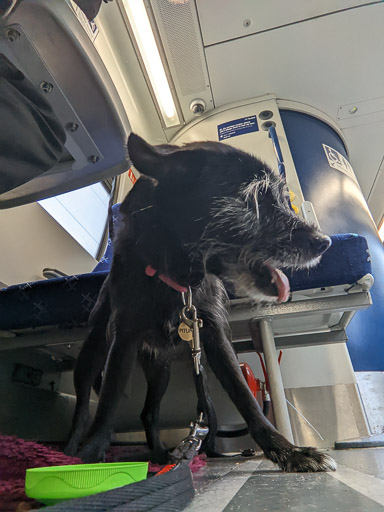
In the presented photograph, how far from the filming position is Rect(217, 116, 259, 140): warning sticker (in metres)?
2.11


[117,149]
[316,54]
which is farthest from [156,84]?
[117,149]

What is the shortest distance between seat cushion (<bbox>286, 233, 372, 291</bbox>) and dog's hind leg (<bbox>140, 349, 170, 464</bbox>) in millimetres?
421

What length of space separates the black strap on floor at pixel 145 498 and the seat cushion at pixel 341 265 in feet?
2.02

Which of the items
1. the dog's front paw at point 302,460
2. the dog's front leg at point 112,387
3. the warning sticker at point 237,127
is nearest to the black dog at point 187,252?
the dog's front leg at point 112,387

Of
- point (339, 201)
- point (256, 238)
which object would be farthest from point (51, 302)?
point (339, 201)

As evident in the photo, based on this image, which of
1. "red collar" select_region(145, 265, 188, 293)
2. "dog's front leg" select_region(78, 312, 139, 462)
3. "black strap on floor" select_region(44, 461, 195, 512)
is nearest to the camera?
"black strap on floor" select_region(44, 461, 195, 512)

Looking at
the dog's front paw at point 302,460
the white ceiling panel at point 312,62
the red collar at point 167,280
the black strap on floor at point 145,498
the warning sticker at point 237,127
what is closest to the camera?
the black strap on floor at point 145,498

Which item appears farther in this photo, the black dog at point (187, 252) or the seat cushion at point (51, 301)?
the seat cushion at point (51, 301)

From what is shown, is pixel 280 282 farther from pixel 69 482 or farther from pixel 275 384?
pixel 69 482

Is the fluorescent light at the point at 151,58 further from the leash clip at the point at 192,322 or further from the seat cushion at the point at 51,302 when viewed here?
the leash clip at the point at 192,322

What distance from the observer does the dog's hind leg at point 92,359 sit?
0.75m

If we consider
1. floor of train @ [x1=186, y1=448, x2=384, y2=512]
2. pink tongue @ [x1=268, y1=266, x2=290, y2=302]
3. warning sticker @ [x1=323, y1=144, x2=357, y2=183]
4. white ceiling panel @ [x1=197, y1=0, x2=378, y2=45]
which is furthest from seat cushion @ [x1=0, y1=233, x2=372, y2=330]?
warning sticker @ [x1=323, y1=144, x2=357, y2=183]

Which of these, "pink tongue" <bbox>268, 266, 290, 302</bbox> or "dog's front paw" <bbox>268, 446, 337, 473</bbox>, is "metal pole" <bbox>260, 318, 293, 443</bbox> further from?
"dog's front paw" <bbox>268, 446, 337, 473</bbox>

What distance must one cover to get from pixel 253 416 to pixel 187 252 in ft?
1.17
